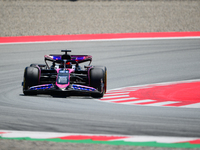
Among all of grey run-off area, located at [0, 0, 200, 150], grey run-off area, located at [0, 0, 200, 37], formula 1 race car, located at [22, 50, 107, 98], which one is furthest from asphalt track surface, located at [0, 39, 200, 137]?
grey run-off area, located at [0, 0, 200, 37]

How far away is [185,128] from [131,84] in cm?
668

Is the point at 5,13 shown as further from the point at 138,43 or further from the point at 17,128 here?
the point at 17,128

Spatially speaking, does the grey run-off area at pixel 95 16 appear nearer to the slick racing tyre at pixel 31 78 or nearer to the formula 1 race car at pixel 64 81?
the formula 1 race car at pixel 64 81

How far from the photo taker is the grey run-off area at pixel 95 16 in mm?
28109

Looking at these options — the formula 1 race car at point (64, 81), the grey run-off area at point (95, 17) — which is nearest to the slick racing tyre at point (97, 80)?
the formula 1 race car at point (64, 81)

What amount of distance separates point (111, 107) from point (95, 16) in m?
23.6

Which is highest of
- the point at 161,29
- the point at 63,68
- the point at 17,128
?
the point at 161,29

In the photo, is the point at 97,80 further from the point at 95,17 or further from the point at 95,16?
the point at 95,16

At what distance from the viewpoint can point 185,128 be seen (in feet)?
21.6

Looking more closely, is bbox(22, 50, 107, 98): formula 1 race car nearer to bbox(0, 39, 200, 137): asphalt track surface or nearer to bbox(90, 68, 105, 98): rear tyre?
bbox(90, 68, 105, 98): rear tyre

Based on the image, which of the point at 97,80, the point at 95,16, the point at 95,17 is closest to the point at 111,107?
the point at 97,80

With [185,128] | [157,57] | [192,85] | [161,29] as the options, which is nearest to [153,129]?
[185,128]

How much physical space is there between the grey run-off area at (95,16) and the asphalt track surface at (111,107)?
8.01 metres

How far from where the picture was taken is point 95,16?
104ft
